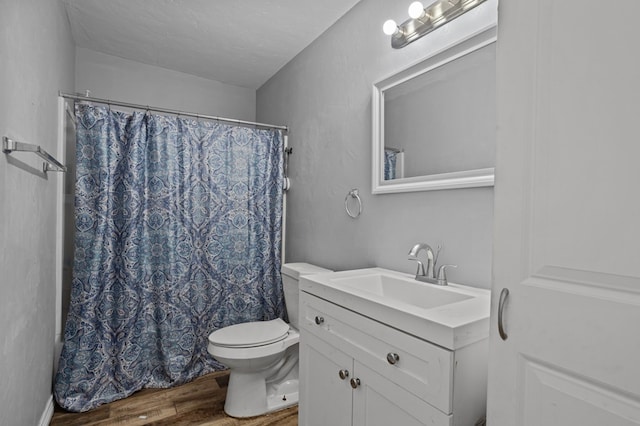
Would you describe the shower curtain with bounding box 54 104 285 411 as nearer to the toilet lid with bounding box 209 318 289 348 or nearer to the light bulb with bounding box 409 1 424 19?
the toilet lid with bounding box 209 318 289 348

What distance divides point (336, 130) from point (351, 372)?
144 cm

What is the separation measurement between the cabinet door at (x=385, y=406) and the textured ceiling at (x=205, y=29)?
1960mm

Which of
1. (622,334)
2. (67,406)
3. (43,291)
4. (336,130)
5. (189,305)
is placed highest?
(336,130)

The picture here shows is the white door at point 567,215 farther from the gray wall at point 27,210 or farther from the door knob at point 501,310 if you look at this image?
the gray wall at point 27,210

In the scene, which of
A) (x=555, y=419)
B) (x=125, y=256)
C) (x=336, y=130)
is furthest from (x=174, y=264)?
(x=555, y=419)

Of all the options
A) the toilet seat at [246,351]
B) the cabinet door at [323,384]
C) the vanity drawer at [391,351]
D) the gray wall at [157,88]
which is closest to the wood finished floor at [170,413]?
the toilet seat at [246,351]

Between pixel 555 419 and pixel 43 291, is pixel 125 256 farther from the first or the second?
pixel 555 419

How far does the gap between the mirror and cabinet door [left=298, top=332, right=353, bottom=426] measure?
82cm

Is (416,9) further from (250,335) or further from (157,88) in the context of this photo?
(157,88)

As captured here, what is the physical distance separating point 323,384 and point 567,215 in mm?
1119

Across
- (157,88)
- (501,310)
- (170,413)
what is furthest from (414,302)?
(157,88)

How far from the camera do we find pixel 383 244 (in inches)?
69.7

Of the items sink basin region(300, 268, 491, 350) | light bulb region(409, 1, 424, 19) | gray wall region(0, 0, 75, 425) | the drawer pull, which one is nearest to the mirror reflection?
light bulb region(409, 1, 424, 19)

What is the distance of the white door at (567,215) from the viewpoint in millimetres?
576
